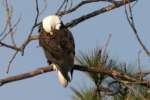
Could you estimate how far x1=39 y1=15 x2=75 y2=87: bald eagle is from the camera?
402 cm

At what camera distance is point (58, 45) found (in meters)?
4.18

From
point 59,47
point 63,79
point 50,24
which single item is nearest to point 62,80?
point 63,79

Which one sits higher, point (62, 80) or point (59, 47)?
point (59, 47)

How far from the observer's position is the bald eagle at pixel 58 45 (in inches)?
158

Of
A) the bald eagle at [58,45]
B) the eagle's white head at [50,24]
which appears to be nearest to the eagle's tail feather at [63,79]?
the bald eagle at [58,45]

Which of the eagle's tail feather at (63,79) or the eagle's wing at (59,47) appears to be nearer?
the eagle's tail feather at (63,79)

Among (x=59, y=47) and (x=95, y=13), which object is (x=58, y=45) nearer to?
(x=59, y=47)

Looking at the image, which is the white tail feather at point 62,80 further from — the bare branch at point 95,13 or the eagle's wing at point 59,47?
the bare branch at point 95,13

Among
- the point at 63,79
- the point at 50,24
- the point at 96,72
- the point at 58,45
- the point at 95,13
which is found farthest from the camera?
the point at 50,24

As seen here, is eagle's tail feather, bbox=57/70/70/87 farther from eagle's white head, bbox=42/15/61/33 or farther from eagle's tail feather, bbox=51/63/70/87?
eagle's white head, bbox=42/15/61/33

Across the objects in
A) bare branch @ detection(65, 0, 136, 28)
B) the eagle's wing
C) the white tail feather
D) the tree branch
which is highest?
bare branch @ detection(65, 0, 136, 28)

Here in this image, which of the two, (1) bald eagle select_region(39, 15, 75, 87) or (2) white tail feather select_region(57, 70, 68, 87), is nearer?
(2) white tail feather select_region(57, 70, 68, 87)

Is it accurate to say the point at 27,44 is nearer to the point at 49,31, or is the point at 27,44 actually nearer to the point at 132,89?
the point at 132,89

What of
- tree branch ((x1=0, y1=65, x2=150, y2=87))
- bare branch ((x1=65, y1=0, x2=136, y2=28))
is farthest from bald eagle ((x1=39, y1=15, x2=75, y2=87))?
tree branch ((x1=0, y1=65, x2=150, y2=87))
